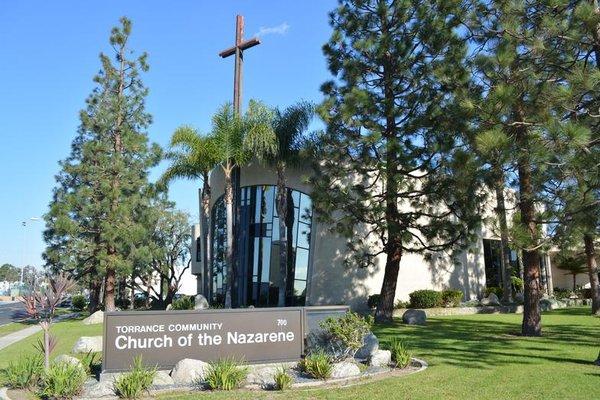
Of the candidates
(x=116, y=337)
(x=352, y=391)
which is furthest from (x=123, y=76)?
(x=352, y=391)

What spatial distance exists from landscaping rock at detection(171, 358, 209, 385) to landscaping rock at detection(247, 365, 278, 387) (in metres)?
0.84

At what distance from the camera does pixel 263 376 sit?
980 centimetres

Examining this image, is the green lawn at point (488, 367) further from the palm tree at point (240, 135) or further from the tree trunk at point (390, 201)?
the palm tree at point (240, 135)

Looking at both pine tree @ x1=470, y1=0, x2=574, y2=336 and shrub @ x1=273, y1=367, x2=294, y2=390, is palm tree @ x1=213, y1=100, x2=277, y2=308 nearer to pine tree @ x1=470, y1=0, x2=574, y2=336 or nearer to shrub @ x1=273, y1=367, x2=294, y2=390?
pine tree @ x1=470, y1=0, x2=574, y2=336

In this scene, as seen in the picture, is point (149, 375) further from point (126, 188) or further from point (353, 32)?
point (126, 188)

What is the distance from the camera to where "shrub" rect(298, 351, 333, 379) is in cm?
978

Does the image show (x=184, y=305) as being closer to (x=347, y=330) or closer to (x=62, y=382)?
(x=347, y=330)

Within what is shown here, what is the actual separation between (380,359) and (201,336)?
11.8 ft

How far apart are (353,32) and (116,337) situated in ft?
47.1

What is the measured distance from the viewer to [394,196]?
731 inches

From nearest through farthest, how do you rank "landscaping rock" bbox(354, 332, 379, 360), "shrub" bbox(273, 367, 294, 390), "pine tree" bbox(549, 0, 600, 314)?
"shrub" bbox(273, 367, 294, 390) → "pine tree" bbox(549, 0, 600, 314) → "landscaping rock" bbox(354, 332, 379, 360)

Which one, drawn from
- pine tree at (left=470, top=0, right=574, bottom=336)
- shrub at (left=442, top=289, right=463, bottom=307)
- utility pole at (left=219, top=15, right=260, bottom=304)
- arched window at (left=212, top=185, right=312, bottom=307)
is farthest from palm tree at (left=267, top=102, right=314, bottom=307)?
pine tree at (left=470, top=0, right=574, bottom=336)

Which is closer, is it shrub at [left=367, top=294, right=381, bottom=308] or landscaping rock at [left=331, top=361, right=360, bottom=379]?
landscaping rock at [left=331, top=361, right=360, bottom=379]

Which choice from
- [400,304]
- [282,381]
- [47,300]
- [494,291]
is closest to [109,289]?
[400,304]
